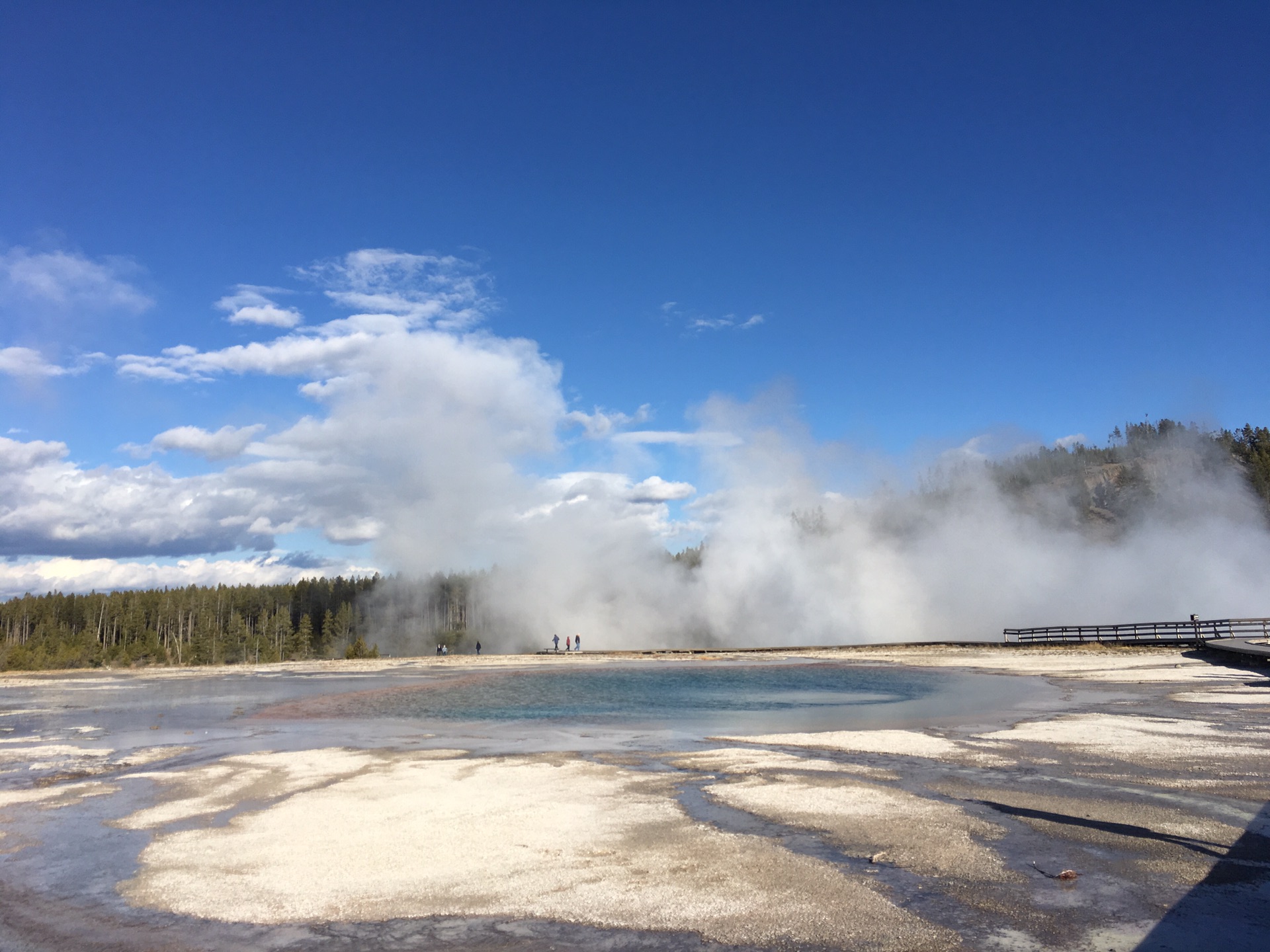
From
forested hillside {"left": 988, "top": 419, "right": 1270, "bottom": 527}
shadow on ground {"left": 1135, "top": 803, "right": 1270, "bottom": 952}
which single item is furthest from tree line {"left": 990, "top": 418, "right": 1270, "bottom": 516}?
shadow on ground {"left": 1135, "top": 803, "right": 1270, "bottom": 952}

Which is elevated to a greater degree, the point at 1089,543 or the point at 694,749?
the point at 1089,543

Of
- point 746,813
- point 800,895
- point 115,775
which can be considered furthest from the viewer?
point 115,775

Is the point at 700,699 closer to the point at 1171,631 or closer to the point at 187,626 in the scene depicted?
the point at 1171,631

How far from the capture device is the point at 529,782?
13.9 metres

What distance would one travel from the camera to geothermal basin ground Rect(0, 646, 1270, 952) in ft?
23.5

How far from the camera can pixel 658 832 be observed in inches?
403

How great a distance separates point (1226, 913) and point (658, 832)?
5.98m

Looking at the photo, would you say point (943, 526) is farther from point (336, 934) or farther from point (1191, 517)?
point (336, 934)

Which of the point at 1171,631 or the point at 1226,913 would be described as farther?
the point at 1171,631

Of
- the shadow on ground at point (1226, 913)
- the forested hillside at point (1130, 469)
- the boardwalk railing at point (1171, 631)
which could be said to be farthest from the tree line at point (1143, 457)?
the shadow on ground at point (1226, 913)

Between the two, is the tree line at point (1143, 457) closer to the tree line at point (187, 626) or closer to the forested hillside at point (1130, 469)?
the forested hillside at point (1130, 469)

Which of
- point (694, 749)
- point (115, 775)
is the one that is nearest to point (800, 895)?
point (694, 749)

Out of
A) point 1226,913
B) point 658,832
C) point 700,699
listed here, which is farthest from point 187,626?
point 1226,913

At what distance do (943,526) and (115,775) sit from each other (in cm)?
12223
